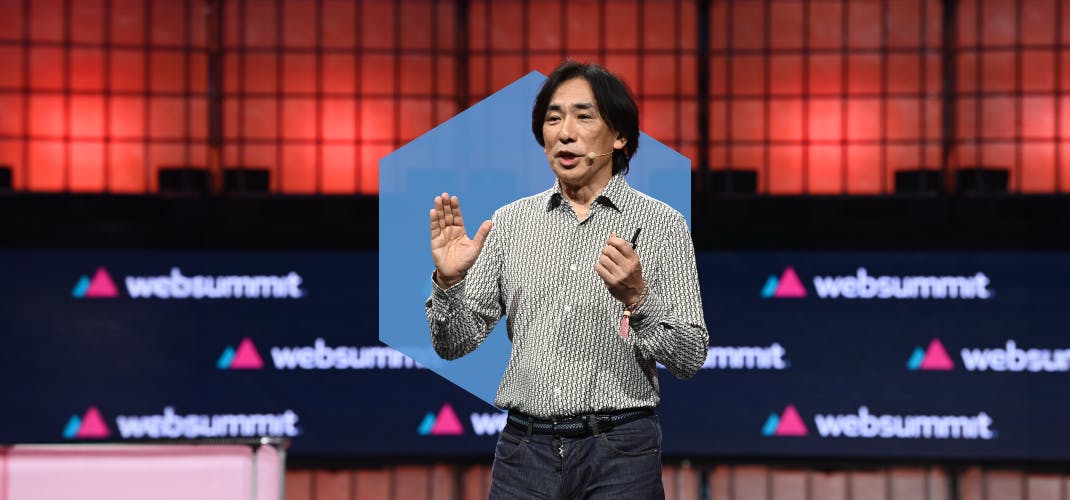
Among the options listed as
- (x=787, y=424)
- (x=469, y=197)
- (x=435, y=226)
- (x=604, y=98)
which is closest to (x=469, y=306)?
(x=435, y=226)

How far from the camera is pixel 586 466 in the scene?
2.91m

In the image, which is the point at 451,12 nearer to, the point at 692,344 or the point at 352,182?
the point at 352,182

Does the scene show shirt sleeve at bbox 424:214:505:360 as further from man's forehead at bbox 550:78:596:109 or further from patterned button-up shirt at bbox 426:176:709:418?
man's forehead at bbox 550:78:596:109

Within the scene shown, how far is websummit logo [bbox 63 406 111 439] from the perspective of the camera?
7.48 meters

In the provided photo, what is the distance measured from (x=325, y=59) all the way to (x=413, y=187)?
11.3ft

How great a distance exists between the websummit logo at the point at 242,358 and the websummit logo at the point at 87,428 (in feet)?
2.44

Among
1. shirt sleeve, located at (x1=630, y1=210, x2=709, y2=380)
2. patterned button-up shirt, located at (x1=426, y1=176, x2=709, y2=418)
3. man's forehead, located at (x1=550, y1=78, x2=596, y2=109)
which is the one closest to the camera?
shirt sleeve, located at (x1=630, y1=210, x2=709, y2=380)

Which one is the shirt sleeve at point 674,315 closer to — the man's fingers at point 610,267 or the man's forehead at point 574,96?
the man's fingers at point 610,267

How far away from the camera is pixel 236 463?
4199mm

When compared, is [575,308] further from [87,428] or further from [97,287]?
[87,428]

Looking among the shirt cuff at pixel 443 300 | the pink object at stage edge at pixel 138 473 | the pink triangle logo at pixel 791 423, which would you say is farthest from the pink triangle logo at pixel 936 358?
the shirt cuff at pixel 443 300

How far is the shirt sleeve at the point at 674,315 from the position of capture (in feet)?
9.21

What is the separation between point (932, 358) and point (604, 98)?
5.09 metres

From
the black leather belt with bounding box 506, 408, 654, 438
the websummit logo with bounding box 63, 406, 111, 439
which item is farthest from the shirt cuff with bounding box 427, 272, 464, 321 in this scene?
the websummit logo with bounding box 63, 406, 111, 439
